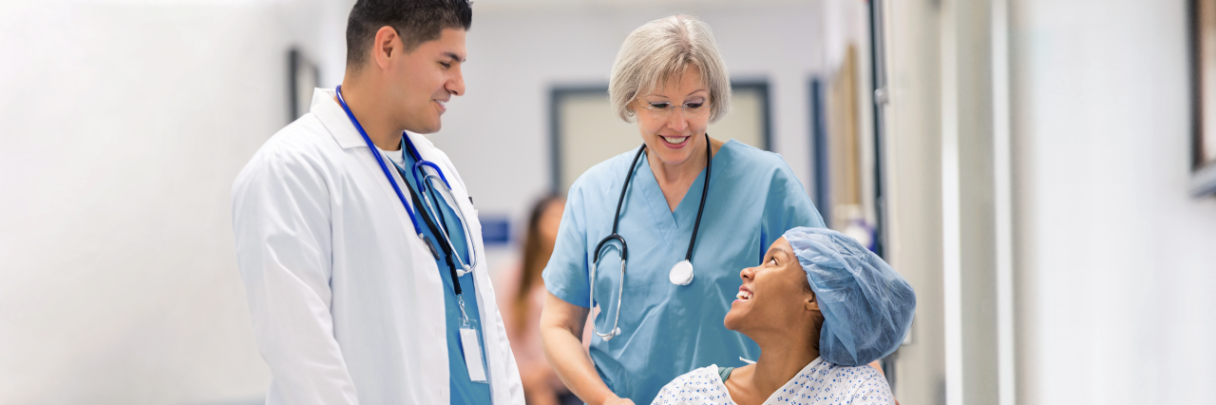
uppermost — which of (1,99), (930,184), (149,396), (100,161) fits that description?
(1,99)

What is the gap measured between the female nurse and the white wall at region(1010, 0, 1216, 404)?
1.44 feet

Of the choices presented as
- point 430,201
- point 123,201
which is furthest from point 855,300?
point 123,201

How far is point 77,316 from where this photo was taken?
5.39 feet

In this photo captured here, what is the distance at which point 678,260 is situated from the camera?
4.80ft

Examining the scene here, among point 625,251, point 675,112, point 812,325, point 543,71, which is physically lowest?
point 812,325

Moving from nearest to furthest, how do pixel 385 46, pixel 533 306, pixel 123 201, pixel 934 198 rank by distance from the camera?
pixel 385 46 → pixel 934 198 → pixel 123 201 → pixel 533 306

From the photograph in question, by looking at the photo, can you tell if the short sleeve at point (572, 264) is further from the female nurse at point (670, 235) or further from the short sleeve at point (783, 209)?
the short sleeve at point (783, 209)

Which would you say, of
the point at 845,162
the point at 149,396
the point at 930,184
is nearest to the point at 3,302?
the point at 149,396

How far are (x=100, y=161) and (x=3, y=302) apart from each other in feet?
1.42

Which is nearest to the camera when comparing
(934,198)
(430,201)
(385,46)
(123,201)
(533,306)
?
(385,46)

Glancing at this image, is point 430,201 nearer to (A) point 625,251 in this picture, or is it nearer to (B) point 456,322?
(B) point 456,322

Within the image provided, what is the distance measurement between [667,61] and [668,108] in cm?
8

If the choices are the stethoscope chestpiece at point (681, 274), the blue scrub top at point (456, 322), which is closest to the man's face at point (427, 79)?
the blue scrub top at point (456, 322)

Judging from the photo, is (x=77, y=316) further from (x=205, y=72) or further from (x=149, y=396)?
(x=205, y=72)
